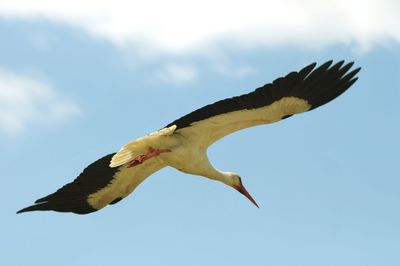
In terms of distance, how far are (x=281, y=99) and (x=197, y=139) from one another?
1702 millimetres

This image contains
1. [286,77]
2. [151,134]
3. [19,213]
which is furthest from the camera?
[19,213]

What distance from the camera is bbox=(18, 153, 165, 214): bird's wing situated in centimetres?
1683

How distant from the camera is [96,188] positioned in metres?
17.1

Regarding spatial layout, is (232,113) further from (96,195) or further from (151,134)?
(96,195)

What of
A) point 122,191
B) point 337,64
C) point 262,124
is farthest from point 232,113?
point 122,191

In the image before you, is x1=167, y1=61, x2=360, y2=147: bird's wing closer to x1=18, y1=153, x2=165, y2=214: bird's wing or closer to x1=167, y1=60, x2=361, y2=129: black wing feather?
x1=167, y1=60, x2=361, y2=129: black wing feather

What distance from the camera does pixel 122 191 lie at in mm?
17234

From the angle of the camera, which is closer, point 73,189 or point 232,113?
point 232,113

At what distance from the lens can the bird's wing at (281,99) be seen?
47.0 feet

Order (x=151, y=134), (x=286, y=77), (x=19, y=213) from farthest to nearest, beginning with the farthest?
(x=19, y=213), (x=151, y=134), (x=286, y=77)

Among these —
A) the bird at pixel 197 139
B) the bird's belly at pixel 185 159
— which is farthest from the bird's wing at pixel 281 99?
the bird's belly at pixel 185 159

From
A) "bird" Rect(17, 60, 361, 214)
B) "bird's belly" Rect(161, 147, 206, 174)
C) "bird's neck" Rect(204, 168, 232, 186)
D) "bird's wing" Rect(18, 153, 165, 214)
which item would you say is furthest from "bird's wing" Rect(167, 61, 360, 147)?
"bird's wing" Rect(18, 153, 165, 214)

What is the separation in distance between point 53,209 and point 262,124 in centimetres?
407

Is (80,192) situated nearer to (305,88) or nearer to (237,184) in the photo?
(237,184)
